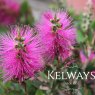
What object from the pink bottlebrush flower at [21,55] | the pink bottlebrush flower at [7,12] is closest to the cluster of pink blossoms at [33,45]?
the pink bottlebrush flower at [21,55]

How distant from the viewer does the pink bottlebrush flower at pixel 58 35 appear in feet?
3.90

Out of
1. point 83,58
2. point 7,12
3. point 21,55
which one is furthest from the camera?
point 7,12

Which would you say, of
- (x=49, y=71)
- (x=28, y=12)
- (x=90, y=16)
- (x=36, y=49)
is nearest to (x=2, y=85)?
(x=49, y=71)

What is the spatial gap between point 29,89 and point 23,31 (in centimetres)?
22

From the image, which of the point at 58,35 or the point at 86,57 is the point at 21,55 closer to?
the point at 58,35

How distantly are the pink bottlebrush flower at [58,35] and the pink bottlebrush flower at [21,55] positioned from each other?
4cm

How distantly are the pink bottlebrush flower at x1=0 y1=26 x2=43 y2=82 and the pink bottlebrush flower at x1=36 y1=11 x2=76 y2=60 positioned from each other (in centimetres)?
4

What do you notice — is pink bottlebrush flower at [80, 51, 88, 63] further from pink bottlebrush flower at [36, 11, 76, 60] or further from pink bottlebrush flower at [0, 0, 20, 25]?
pink bottlebrush flower at [0, 0, 20, 25]

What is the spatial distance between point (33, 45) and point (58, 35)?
0.26ft

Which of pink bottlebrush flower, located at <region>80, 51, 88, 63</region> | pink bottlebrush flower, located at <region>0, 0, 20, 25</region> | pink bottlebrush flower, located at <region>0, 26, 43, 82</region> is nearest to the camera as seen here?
pink bottlebrush flower, located at <region>0, 26, 43, 82</region>

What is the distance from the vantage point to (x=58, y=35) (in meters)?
1.19

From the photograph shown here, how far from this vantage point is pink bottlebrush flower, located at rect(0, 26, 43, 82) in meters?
1.13

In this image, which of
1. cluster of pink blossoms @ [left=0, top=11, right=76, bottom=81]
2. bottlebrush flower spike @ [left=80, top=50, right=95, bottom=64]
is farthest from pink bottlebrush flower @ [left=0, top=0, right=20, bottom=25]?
cluster of pink blossoms @ [left=0, top=11, right=76, bottom=81]

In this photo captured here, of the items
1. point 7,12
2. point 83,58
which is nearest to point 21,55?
point 83,58
